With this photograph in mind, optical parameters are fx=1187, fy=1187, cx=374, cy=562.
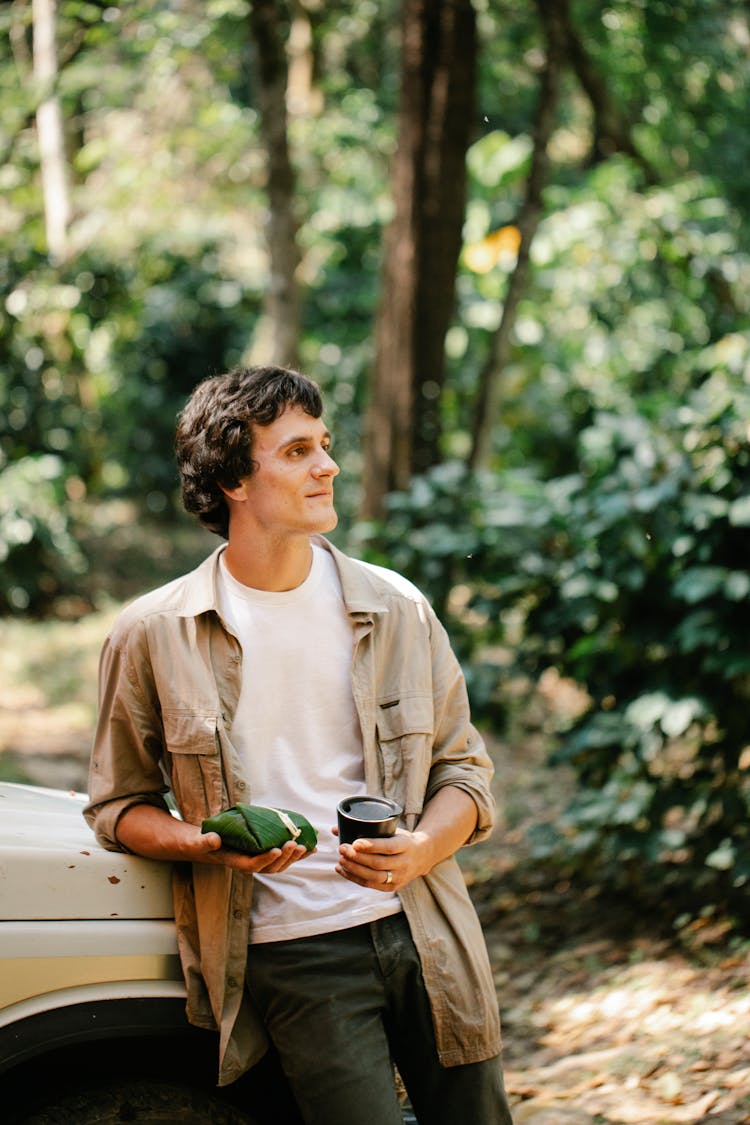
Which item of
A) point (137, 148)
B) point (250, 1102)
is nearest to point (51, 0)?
point (137, 148)

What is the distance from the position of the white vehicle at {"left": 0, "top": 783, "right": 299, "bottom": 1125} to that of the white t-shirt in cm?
22

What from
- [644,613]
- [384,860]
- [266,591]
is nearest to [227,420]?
[266,591]

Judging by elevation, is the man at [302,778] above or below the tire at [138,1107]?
above

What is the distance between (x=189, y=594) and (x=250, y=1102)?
1.03 m

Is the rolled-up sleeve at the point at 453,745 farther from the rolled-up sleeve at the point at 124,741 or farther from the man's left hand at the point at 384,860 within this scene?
the rolled-up sleeve at the point at 124,741

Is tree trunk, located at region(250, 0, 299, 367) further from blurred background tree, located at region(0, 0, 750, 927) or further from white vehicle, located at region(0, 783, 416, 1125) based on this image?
white vehicle, located at region(0, 783, 416, 1125)

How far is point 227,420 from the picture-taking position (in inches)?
98.9

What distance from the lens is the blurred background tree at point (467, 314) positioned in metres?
4.62

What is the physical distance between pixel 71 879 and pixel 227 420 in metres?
0.98

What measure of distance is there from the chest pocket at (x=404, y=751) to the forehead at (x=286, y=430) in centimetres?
59

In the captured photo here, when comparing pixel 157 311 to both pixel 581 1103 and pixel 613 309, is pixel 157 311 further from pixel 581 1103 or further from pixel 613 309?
pixel 581 1103

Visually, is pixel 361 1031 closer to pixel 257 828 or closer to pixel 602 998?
pixel 257 828

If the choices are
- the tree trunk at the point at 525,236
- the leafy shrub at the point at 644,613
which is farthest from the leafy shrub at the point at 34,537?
the leafy shrub at the point at 644,613

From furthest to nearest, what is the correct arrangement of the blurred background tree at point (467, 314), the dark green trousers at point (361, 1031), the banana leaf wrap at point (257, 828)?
the blurred background tree at point (467, 314), the dark green trousers at point (361, 1031), the banana leaf wrap at point (257, 828)
